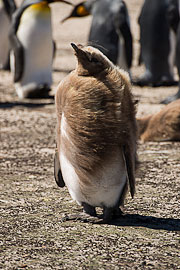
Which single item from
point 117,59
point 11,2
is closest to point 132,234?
point 117,59

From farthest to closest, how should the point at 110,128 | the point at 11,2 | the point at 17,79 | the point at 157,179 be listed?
the point at 11,2 → the point at 17,79 → the point at 157,179 → the point at 110,128

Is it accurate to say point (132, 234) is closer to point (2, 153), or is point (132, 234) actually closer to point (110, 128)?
point (110, 128)

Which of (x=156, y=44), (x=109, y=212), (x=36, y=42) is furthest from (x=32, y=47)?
(x=109, y=212)

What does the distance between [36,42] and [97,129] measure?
648 cm

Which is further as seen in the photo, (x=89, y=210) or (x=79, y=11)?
(x=79, y=11)

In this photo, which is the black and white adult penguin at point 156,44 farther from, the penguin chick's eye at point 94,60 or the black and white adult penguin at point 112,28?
the penguin chick's eye at point 94,60

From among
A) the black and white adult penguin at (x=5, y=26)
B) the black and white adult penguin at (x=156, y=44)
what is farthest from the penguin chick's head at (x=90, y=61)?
the black and white adult penguin at (x=5, y=26)

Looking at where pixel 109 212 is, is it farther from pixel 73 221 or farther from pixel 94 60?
pixel 94 60

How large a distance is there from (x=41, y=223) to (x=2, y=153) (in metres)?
2.21

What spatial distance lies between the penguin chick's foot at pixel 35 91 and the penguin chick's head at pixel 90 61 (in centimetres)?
632

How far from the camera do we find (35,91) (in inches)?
372

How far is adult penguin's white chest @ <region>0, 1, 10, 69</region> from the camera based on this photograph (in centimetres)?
1288

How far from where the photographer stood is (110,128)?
312cm

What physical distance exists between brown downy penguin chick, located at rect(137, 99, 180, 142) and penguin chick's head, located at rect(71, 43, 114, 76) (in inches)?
127
